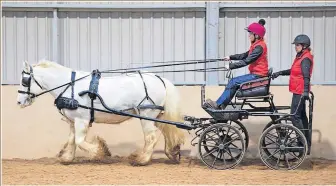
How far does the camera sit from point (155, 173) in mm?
8883

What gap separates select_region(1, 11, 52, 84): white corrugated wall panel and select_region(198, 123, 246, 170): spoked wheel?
3.35 meters

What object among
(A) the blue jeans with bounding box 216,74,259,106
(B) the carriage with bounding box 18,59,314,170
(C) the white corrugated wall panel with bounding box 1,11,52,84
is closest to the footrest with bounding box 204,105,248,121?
(B) the carriage with bounding box 18,59,314,170

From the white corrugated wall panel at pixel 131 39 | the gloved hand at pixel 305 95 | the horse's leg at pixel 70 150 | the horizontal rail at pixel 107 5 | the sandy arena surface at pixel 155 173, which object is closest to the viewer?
the sandy arena surface at pixel 155 173

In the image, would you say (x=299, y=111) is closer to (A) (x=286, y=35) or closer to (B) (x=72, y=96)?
(A) (x=286, y=35)

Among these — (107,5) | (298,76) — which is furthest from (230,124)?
(107,5)

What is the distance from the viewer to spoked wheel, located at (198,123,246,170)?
29.8 feet

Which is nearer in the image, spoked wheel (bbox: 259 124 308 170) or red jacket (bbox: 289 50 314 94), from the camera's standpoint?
spoked wheel (bbox: 259 124 308 170)

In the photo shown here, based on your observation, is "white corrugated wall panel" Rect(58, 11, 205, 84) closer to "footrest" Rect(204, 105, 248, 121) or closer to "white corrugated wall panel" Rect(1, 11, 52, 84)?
"white corrugated wall panel" Rect(1, 11, 52, 84)

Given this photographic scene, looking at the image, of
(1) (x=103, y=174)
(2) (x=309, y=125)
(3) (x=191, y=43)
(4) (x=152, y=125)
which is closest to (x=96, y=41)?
(3) (x=191, y=43)

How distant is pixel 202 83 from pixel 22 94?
9.66 feet

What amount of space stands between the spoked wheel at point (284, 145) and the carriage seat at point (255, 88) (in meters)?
0.47

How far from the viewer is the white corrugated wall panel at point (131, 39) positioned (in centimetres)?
1102

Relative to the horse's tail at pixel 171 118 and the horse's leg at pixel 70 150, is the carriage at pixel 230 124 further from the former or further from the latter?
the horse's leg at pixel 70 150

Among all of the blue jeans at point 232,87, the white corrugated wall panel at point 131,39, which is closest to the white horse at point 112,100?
the blue jeans at point 232,87
